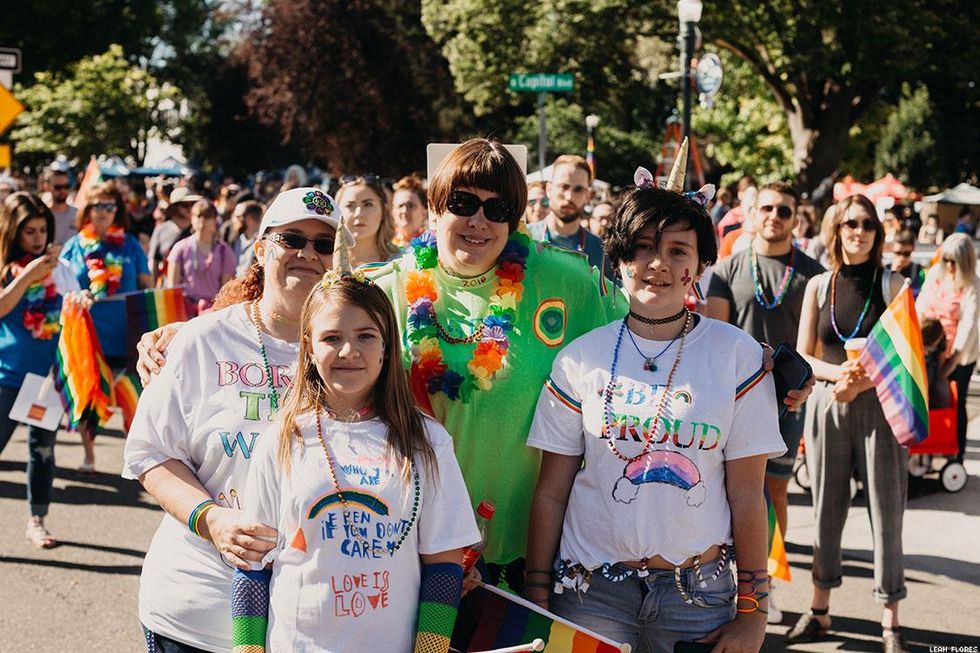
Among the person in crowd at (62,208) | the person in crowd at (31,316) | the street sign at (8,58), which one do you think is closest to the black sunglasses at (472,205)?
the person in crowd at (31,316)

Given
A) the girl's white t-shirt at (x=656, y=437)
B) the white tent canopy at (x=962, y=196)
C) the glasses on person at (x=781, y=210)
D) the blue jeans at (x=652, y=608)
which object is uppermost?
the white tent canopy at (x=962, y=196)

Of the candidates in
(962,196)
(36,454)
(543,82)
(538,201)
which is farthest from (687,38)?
(962,196)

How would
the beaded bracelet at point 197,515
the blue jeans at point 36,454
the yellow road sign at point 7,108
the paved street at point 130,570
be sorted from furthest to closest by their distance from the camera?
the yellow road sign at point 7,108 < the blue jeans at point 36,454 < the paved street at point 130,570 < the beaded bracelet at point 197,515

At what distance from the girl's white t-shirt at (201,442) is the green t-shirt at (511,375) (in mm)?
511

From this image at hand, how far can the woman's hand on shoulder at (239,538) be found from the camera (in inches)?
101

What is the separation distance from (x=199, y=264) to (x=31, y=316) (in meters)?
2.68

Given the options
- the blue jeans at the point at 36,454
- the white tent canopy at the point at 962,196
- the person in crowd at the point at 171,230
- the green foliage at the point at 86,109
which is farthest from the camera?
the white tent canopy at the point at 962,196

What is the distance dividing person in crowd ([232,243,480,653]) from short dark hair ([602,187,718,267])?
0.69 m

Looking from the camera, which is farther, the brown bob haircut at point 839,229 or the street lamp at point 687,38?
the street lamp at point 687,38

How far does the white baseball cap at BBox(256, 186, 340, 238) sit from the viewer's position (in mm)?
2971

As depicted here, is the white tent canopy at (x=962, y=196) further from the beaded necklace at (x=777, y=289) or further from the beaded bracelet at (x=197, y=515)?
the beaded bracelet at (x=197, y=515)

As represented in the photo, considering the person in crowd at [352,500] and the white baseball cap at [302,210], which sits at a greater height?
the white baseball cap at [302,210]

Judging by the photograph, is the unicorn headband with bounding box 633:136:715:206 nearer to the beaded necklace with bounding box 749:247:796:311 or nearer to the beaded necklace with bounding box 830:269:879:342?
the beaded necklace with bounding box 830:269:879:342

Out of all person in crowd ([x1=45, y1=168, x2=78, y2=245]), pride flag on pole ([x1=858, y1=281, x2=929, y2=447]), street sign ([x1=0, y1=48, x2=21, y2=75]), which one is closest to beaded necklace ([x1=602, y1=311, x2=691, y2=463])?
pride flag on pole ([x1=858, y1=281, x2=929, y2=447])
